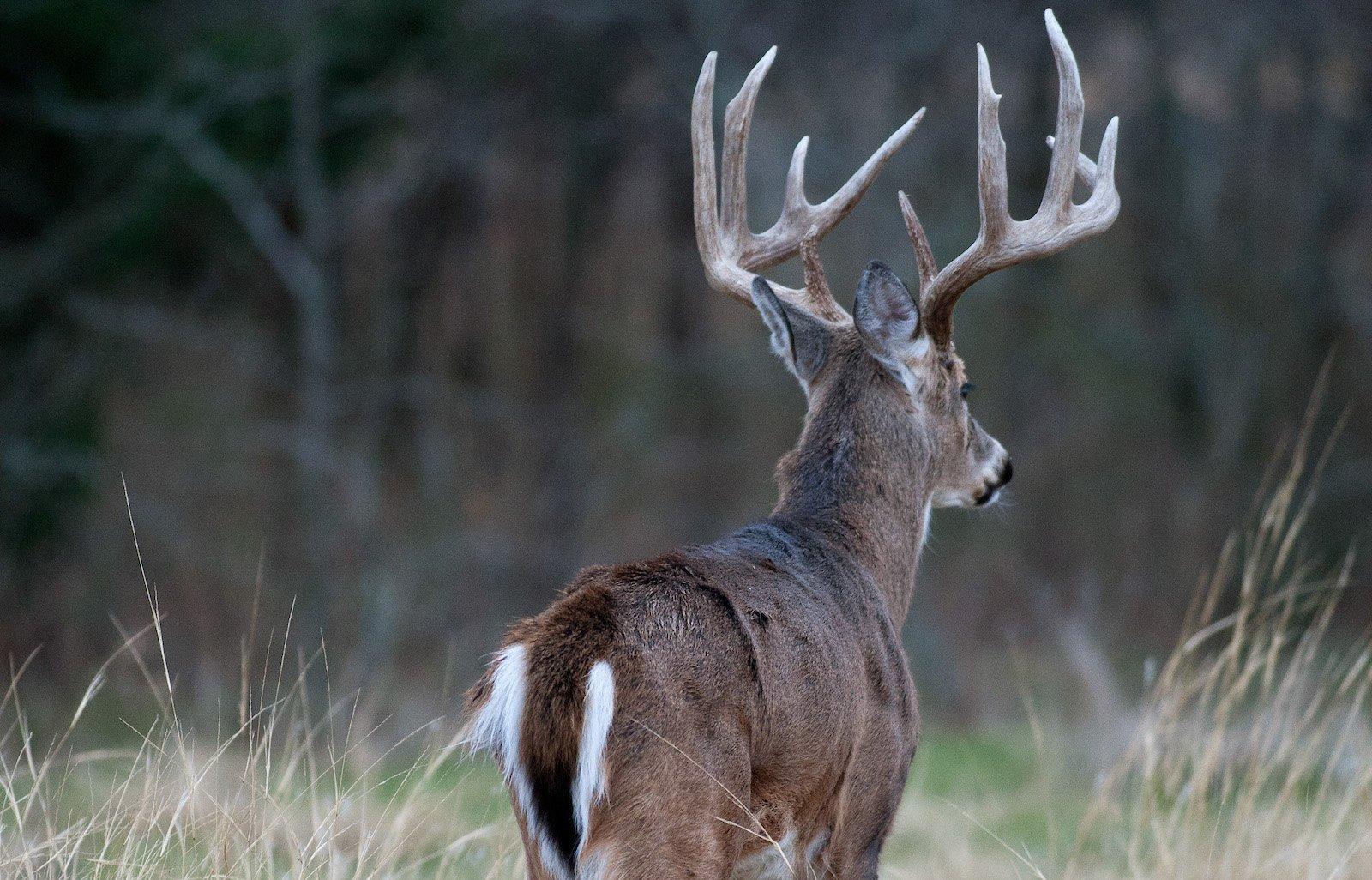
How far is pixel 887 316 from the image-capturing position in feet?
15.0

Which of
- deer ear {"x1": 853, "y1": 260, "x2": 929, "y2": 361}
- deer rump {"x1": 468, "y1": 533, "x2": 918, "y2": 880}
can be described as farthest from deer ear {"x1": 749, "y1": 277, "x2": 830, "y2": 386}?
deer rump {"x1": 468, "y1": 533, "x2": 918, "y2": 880}

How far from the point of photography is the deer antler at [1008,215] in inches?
187

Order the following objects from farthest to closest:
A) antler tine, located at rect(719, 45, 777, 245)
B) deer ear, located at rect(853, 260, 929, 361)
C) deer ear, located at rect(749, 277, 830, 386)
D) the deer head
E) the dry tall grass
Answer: antler tine, located at rect(719, 45, 777, 245)
deer ear, located at rect(749, 277, 830, 386)
the deer head
deer ear, located at rect(853, 260, 929, 361)
the dry tall grass

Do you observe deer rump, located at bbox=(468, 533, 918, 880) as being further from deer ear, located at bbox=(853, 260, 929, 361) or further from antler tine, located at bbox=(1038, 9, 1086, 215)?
antler tine, located at bbox=(1038, 9, 1086, 215)

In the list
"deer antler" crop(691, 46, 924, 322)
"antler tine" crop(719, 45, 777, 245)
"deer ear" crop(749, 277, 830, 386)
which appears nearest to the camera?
"deer ear" crop(749, 277, 830, 386)

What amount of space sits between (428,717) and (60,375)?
4.10 meters

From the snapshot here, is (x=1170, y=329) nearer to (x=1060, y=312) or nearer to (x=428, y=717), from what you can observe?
(x=1060, y=312)

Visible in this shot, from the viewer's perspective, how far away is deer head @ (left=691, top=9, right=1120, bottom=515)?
15.1ft

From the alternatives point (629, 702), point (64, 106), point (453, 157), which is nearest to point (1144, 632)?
point (453, 157)

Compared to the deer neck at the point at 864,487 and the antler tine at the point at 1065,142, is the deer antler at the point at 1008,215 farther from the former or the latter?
the deer neck at the point at 864,487

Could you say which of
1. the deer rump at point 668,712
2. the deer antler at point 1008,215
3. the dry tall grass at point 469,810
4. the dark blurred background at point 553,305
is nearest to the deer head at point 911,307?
the deer antler at point 1008,215

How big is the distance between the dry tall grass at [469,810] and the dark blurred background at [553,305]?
524 cm

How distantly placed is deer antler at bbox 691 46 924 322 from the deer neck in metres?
0.58

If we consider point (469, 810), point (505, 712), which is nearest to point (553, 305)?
point (469, 810)
